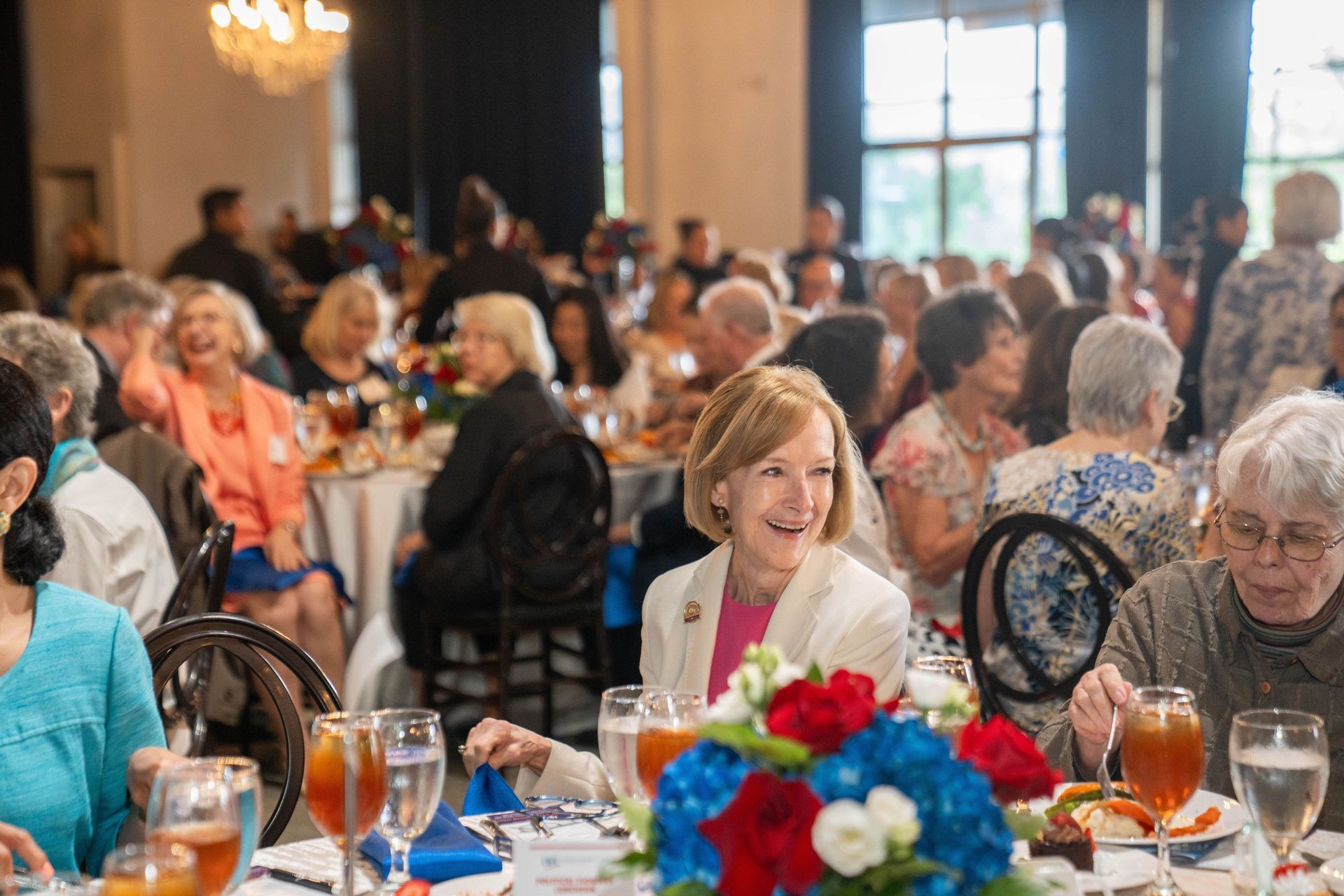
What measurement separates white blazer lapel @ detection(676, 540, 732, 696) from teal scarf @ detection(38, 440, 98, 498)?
1.29m

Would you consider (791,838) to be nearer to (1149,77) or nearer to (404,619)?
(404,619)

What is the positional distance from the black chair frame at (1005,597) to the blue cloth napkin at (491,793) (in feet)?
4.04

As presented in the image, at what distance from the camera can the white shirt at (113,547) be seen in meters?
2.65

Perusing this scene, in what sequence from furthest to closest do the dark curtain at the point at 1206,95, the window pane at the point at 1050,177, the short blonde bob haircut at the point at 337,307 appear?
the window pane at the point at 1050,177
the dark curtain at the point at 1206,95
the short blonde bob haircut at the point at 337,307

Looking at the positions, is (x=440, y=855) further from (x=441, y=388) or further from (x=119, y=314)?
(x=441, y=388)

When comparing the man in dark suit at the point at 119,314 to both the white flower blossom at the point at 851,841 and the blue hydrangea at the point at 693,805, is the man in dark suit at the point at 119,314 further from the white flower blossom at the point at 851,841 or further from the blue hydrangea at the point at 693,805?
the white flower blossom at the point at 851,841

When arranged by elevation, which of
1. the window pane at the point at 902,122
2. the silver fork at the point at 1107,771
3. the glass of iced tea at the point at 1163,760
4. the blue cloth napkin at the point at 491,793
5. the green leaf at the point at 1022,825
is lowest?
the blue cloth napkin at the point at 491,793

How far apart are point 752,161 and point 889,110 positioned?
50.9 inches

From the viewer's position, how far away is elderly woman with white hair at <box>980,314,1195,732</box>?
9.11ft

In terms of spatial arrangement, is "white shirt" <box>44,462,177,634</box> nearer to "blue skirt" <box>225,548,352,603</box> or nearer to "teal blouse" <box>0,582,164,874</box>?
"teal blouse" <box>0,582,164,874</box>

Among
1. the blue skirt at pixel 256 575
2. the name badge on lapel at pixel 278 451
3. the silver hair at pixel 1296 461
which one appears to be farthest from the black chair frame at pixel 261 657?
the name badge on lapel at pixel 278 451

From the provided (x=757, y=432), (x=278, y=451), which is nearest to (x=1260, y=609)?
(x=757, y=432)

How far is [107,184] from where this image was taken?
13070 mm

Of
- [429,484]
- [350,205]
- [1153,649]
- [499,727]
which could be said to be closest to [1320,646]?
[1153,649]
